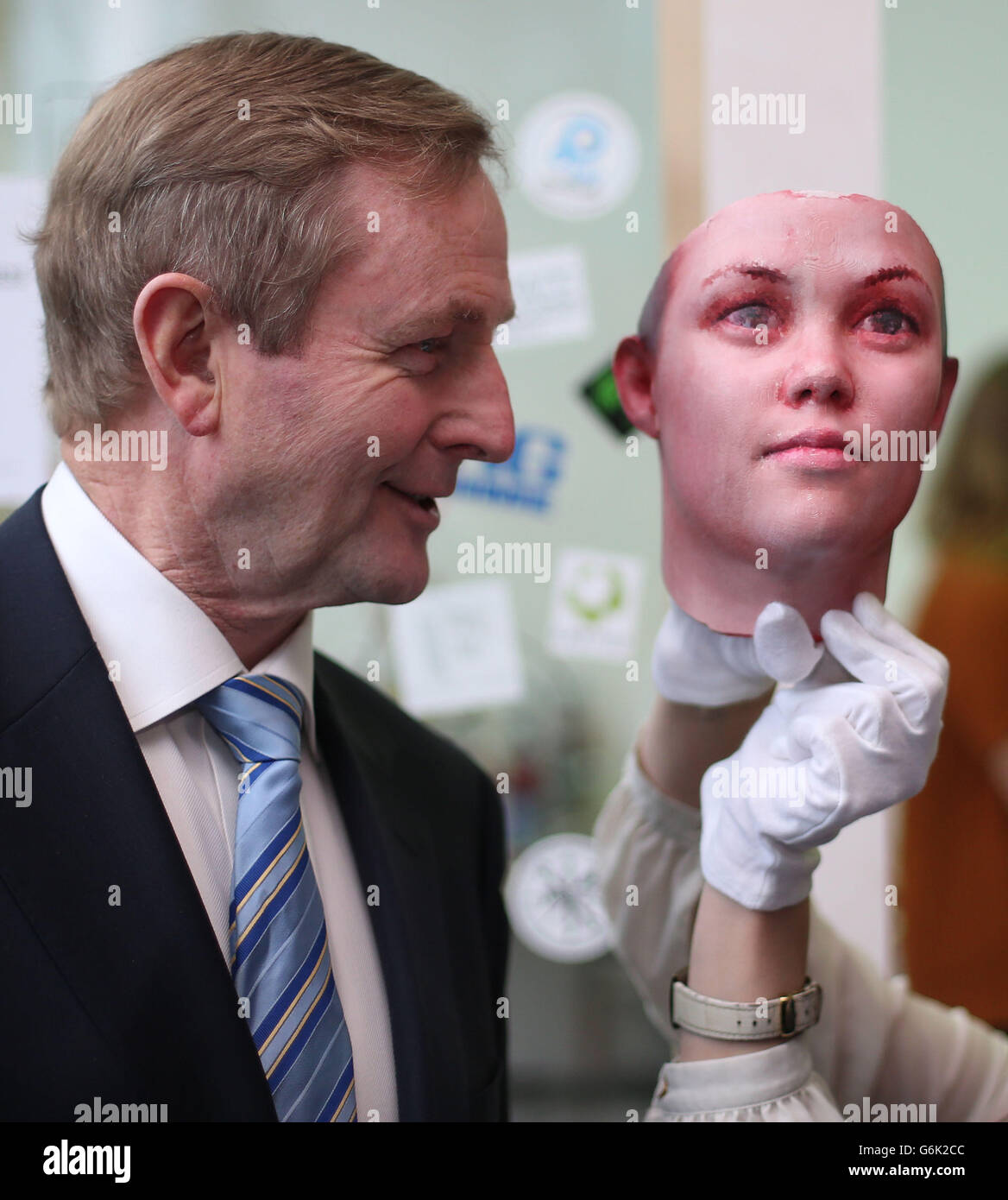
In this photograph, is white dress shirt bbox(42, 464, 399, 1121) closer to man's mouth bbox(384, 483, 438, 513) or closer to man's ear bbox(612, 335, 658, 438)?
man's mouth bbox(384, 483, 438, 513)

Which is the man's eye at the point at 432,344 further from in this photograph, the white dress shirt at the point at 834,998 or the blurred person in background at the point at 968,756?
the blurred person in background at the point at 968,756

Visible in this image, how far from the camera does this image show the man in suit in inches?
37.0

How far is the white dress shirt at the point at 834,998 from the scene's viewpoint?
1.25 meters

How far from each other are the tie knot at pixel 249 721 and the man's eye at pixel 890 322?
2.01 feet

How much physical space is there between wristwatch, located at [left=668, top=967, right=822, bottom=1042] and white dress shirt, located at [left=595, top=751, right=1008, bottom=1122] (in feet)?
0.28

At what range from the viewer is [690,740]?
4.14ft

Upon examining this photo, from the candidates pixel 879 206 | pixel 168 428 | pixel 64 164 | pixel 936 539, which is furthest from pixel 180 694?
pixel 936 539

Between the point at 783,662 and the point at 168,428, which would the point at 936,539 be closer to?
the point at 783,662

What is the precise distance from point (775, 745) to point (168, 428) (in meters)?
0.61

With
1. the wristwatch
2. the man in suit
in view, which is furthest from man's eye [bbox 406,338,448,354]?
the wristwatch

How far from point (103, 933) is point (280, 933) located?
150 millimetres

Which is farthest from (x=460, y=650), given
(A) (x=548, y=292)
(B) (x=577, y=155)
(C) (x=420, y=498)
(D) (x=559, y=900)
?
(C) (x=420, y=498)

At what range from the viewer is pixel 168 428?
1079mm

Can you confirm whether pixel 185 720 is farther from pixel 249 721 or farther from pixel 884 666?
pixel 884 666
